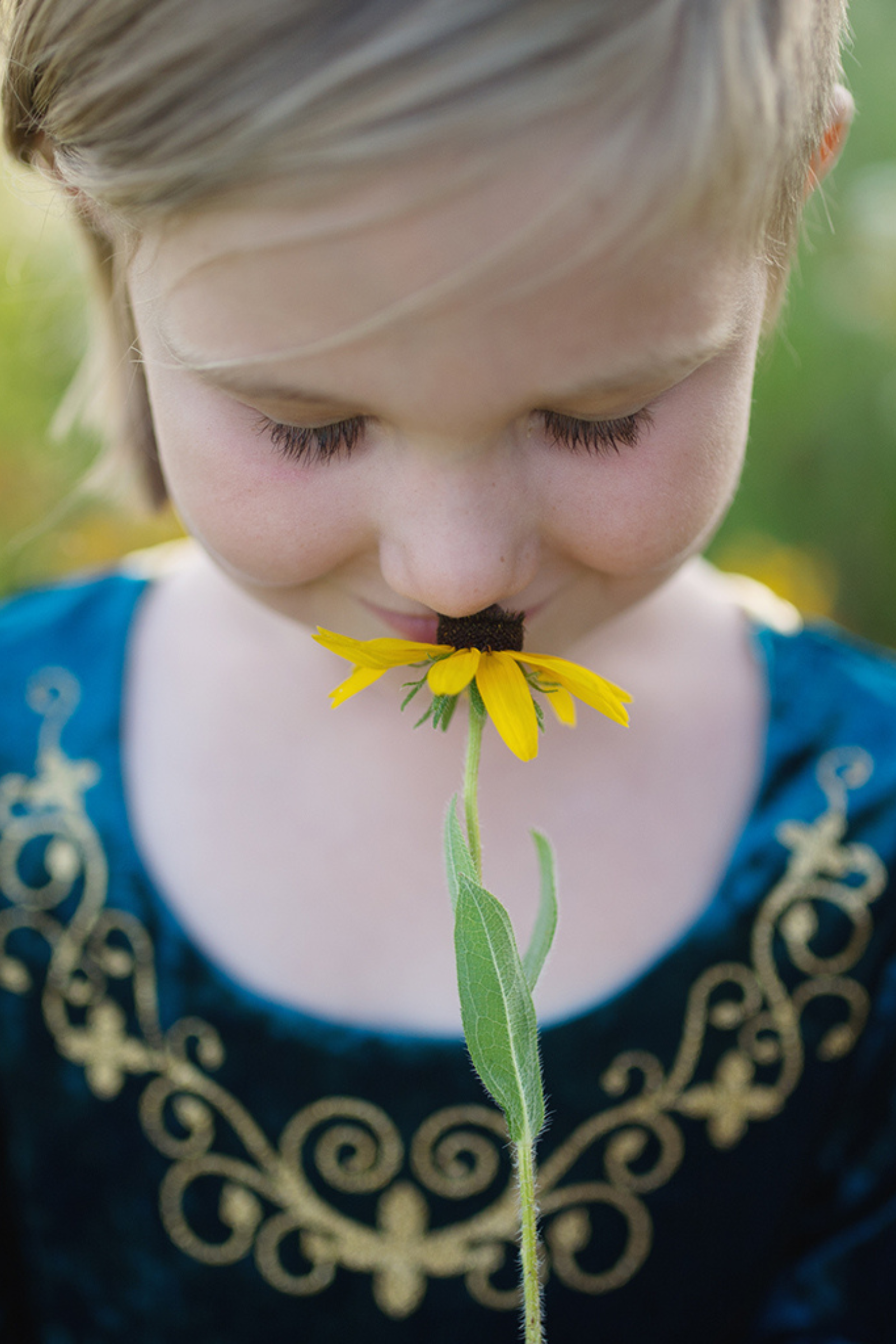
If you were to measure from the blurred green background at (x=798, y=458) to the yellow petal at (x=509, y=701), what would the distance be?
128 cm

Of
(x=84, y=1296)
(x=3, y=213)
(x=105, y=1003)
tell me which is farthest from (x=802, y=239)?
(x=3, y=213)

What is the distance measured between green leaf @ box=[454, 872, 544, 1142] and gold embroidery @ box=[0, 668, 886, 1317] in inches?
13.6

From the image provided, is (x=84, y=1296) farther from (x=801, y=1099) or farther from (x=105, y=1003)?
(x=801, y=1099)

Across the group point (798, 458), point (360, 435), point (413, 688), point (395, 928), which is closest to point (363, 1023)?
point (395, 928)

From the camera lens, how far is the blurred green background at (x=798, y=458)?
5.86 feet

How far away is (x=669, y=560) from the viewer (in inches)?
25.1

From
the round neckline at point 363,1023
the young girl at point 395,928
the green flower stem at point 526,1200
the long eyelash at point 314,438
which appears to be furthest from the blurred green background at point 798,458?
the green flower stem at point 526,1200

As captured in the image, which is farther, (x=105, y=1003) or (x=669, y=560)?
(x=105, y=1003)

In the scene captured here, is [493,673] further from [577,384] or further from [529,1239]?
[529,1239]

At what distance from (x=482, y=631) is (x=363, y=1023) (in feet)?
1.25

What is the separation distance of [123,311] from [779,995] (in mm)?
657

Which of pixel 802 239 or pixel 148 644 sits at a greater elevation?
Answer: pixel 802 239

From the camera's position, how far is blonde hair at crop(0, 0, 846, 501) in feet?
1.47

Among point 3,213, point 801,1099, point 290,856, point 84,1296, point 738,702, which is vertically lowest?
point 84,1296
